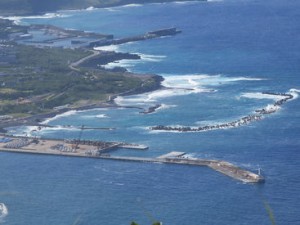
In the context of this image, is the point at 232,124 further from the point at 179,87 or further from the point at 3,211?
the point at 3,211

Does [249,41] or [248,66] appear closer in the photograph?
[248,66]

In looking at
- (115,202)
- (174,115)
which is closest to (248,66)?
(174,115)

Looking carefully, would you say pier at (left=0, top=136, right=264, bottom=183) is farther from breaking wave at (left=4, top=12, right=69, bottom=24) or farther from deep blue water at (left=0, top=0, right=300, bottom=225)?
breaking wave at (left=4, top=12, right=69, bottom=24)

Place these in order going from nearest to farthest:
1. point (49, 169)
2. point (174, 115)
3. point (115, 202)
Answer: point (115, 202), point (49, 169), point (174, 115)

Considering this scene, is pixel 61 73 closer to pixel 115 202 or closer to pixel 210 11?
pixel 115 202

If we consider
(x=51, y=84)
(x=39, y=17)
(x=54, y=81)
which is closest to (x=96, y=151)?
(x=51, y=84)
